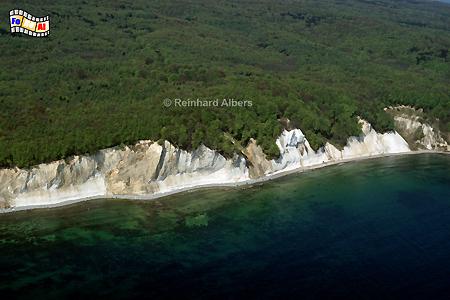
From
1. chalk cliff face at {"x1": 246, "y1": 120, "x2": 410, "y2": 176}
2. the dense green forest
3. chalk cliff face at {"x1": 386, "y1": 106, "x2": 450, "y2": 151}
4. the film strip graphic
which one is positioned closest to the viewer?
the dense green forest

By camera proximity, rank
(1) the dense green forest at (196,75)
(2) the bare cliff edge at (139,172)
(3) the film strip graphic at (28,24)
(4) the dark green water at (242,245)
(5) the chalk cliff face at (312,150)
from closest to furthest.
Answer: (4) the dark green water at (242,245) → (2) the bare cliff edge at (139,172) → (1) the dense green forest at (196,75) → (5) the chalk cliff face at (312,150) → (3) the film strip graphic at (28,24)

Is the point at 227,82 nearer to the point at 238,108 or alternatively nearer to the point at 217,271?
the point at 238,108

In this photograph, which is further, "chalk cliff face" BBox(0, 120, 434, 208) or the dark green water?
"chalk cliff face" BBox(0, 120, 434, 208)

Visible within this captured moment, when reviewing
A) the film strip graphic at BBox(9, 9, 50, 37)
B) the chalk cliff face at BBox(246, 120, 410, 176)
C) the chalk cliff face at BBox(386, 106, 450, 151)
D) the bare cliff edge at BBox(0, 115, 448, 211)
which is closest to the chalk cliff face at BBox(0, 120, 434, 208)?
the bare cliff edge at BBox(0, 115, 448, 211)

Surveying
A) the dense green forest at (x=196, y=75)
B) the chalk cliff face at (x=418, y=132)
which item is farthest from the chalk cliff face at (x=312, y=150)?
the chalk cliff face at (x=418, y=132)

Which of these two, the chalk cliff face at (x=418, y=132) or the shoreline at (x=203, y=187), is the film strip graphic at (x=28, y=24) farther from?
the chalk cliff face at (x=418, y=132)

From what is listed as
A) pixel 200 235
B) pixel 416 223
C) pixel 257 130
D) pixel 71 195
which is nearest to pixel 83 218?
pixel 71 195

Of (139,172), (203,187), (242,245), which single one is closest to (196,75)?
(203,187)

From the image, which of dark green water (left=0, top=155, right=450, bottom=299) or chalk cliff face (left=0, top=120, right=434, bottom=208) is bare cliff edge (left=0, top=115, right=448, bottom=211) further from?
dark green water (left=0, top=155, right=450, bottom=299)
